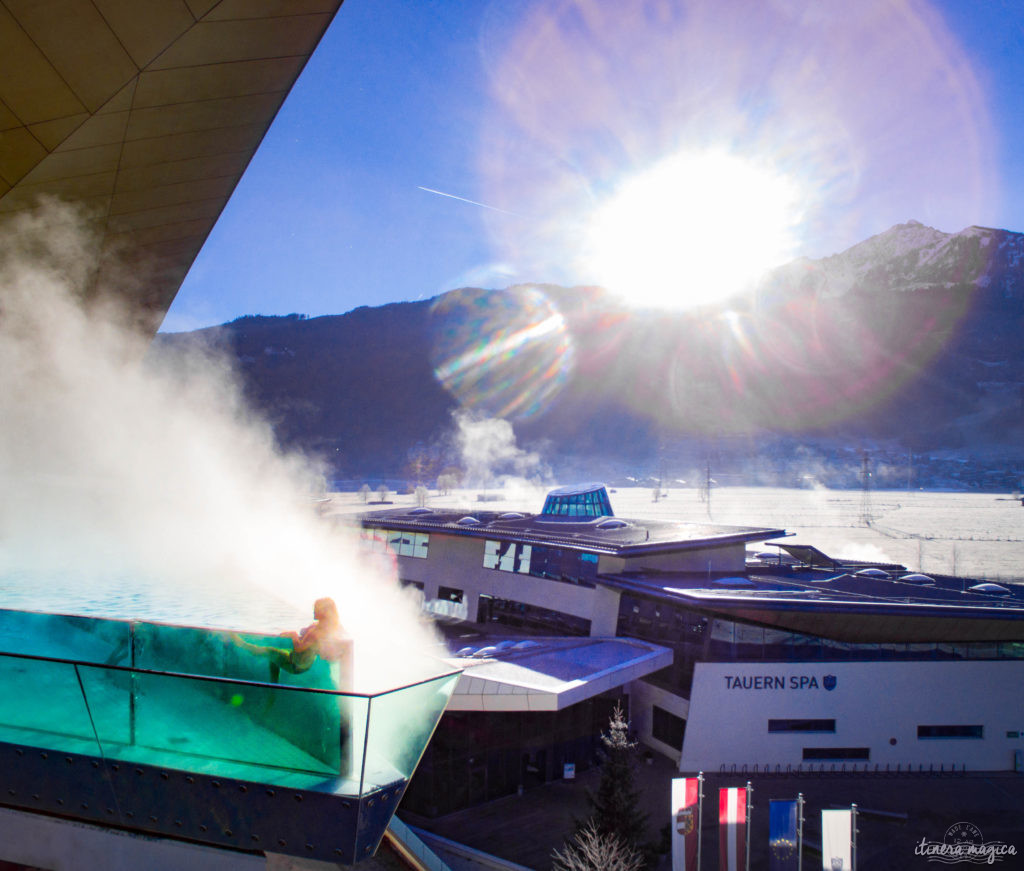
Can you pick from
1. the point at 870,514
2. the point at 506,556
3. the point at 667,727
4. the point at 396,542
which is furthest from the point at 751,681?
the point at 870,514

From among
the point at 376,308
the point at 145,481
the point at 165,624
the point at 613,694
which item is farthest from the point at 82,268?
the point at 376,308

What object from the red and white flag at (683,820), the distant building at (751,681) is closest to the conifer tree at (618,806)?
the red and white flag at (683,820)

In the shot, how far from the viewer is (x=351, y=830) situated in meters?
3.29

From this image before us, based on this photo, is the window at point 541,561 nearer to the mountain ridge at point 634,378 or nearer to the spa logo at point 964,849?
the spa logo at point 964,849

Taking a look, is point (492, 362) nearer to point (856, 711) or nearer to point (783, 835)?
point (856, 711)

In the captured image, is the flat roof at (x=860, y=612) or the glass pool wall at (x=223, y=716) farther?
the flat roof at (x=860, y=612)

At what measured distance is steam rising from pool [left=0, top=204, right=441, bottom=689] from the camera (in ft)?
20.3

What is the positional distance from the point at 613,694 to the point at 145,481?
46.9 ft

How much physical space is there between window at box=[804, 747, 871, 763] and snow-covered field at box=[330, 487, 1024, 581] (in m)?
31.6

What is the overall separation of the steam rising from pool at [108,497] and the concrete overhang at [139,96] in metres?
0.73

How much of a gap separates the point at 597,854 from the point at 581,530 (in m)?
13.8

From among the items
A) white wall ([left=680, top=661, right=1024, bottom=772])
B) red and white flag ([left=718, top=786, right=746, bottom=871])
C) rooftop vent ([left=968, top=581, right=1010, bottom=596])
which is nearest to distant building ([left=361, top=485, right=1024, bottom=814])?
white wall ([left=680, top=661, right=1024, bottom=772])

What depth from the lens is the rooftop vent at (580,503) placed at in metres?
30.4

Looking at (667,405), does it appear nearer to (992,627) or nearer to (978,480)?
(978,480)
